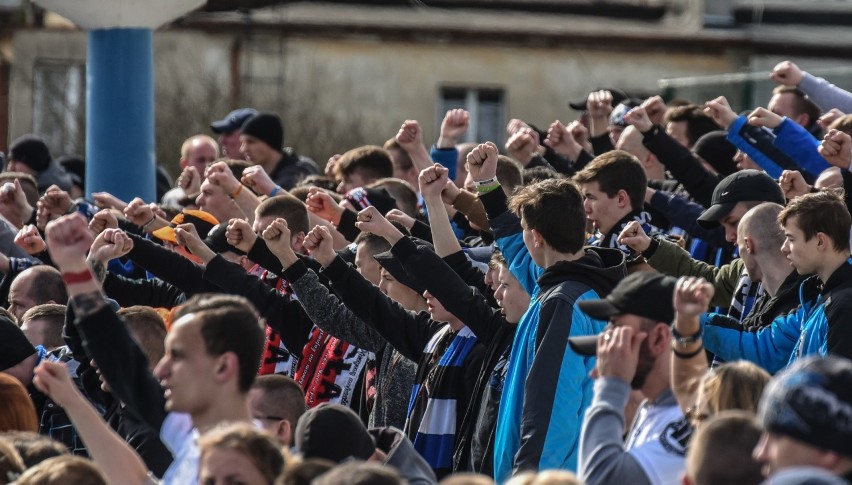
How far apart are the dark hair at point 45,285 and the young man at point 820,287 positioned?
3.74m

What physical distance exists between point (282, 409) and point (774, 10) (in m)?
21.4

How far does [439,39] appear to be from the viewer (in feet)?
82.4

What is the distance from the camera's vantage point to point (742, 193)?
280 inches

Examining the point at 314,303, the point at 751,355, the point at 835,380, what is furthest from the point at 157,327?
the point at 835,380

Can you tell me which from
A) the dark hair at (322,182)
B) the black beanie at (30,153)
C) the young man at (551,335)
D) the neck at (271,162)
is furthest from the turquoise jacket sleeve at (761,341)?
the black beanie at (30,153)

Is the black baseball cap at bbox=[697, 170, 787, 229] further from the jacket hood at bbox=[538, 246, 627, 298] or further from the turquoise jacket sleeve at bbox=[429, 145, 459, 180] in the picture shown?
the turquoise jacket sleeve at bbox=[429, 145, 459, 180]

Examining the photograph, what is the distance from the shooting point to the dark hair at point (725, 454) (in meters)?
3.81

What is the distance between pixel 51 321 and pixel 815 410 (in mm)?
4745

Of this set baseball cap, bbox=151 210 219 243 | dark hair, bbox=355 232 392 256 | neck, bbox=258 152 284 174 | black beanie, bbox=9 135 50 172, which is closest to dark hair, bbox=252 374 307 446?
dark hair, bbox=355 232 392 256

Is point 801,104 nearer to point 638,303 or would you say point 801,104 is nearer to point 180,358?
point 638,303

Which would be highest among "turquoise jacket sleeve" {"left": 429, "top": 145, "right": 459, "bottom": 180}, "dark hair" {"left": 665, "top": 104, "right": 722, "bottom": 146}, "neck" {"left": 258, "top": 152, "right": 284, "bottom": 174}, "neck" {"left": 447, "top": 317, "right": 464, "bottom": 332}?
"dark hair" {"left": 665, "top": 104, "right": 722, "bottom": 146}

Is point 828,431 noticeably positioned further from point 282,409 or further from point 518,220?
point 518,220

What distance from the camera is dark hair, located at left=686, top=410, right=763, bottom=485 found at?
3811 millimetres

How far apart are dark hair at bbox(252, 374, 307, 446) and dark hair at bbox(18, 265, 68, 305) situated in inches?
106
